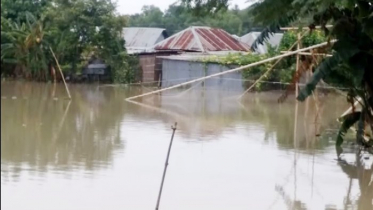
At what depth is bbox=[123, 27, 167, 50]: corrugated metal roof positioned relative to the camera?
89.4 feet

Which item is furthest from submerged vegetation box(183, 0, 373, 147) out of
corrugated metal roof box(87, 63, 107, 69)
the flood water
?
corrugated metal roof box(87, 63, 107, 69)

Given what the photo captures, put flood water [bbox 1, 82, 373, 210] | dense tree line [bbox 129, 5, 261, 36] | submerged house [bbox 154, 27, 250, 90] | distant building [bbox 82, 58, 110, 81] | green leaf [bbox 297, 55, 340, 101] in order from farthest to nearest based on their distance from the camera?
dense tree line [bbox 129, 5, 261, 36]
distant building [bbox 82, 58, 110, 81]
submerged house [bbox 154, 27, 250, 90]
green leaf [bbox 297, 55, 340, 101]
flood water [bbox 1, 82, 373, 210]

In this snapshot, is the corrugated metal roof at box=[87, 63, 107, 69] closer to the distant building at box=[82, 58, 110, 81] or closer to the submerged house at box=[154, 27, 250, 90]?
the distant building at box=[82, 58, 110, 81]

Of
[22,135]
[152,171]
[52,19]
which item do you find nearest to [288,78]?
[52,19]

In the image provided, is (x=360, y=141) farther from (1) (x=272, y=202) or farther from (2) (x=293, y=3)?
(2) (x=293, y=3)

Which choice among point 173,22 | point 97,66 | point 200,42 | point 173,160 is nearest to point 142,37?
point 200,42

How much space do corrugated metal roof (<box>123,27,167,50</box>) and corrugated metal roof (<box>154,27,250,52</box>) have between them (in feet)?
9.03

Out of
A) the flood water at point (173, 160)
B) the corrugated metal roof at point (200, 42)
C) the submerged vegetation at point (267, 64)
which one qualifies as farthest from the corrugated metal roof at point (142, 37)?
the flood water at point (173, 160)

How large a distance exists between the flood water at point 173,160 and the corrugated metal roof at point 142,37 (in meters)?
12.2

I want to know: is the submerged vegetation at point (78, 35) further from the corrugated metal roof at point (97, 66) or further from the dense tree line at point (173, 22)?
the dense tree line at point (173, 22)

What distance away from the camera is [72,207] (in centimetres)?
546

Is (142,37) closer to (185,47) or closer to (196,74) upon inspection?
(185,47)

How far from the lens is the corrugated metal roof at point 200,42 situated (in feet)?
78.7

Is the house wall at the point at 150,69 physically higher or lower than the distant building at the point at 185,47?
lower
